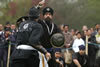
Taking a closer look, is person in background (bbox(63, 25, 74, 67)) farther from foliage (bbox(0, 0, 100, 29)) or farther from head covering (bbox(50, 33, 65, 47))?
foliage (bbox(0, 0, 100, 29))

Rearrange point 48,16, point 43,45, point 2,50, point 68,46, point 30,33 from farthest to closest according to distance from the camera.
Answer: point 68,46 → point 2,50 → point 48,16 → point 43,45 → point 30,33

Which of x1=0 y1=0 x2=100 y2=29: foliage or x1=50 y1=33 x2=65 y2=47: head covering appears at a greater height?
x1=0 y1=0 x2=100 y2=29: foliage

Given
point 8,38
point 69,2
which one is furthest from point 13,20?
point 8,38

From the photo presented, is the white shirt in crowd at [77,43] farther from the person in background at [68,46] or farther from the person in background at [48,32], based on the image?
the person in background at [48,32]

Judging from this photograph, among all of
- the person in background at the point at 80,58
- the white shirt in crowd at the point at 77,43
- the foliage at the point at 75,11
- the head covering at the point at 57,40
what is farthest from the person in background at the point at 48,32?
the foliage at the point at 75,11

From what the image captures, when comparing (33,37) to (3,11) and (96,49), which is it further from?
(3,11)

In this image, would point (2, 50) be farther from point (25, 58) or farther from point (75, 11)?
point (75, 11)

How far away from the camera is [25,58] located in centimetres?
888

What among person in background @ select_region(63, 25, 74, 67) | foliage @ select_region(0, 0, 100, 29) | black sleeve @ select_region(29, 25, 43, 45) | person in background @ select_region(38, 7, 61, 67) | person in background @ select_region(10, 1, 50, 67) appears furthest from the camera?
foliage @ select_region(0, 0, 100, 29)

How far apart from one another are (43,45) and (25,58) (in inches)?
63.9

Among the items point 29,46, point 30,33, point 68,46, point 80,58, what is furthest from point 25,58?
point 68,46

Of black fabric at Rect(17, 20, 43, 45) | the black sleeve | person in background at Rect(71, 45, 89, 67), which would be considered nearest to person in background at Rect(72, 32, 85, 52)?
person in background at Rect(71, 45, 89, 67)

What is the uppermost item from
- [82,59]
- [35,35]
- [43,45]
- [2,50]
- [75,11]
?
[75,11]

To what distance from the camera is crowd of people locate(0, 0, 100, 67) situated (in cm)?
889
